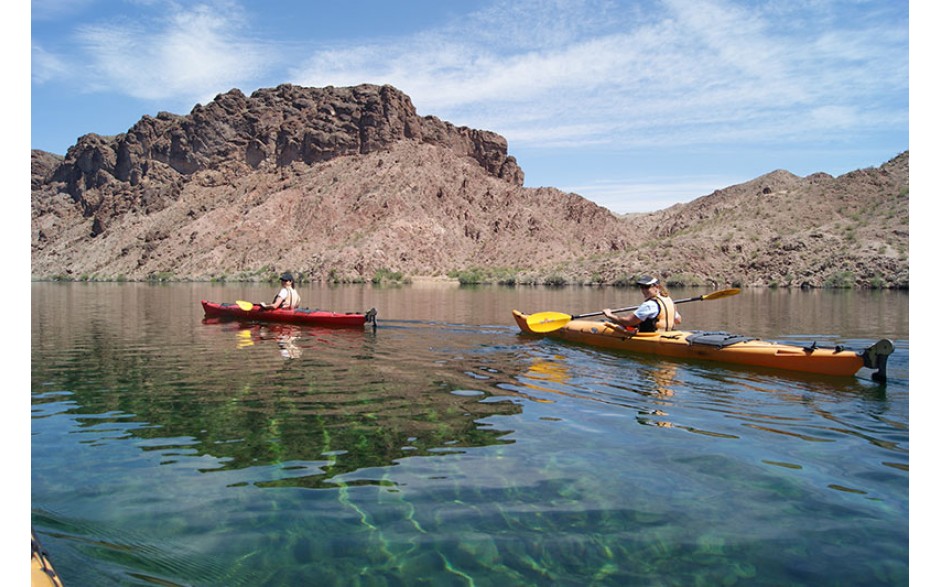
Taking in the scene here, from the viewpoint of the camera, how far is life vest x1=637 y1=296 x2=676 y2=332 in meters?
13.2

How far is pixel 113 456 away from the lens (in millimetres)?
6699

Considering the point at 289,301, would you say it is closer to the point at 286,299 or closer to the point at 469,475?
the point at 286,299

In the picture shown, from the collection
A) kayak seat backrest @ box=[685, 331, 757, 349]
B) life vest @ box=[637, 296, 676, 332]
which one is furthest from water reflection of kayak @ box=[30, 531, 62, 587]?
life vest @ box=[637, 296, 676, 332]

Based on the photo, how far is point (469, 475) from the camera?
612 cm

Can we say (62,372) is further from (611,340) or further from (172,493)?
(611,340)

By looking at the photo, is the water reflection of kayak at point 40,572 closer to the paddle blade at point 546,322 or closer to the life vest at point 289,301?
the paddle blade at point 546,322

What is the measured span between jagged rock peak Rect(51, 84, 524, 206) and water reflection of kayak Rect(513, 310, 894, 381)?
9497 centimetres

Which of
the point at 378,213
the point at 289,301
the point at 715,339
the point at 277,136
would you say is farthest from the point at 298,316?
the point at 277,136

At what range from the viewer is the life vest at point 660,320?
43.4ft

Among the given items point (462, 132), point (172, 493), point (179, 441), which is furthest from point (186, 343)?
point (462, 132)

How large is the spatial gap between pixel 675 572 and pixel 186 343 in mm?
13892

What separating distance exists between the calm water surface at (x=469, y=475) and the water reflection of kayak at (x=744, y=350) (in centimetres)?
28

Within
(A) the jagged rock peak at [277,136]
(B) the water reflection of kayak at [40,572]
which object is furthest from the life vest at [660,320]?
(A) the jagged rock peak at [277,136]

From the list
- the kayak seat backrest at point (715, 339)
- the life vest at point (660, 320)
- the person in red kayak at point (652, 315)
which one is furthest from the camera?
the life vest at point (660, 320)
